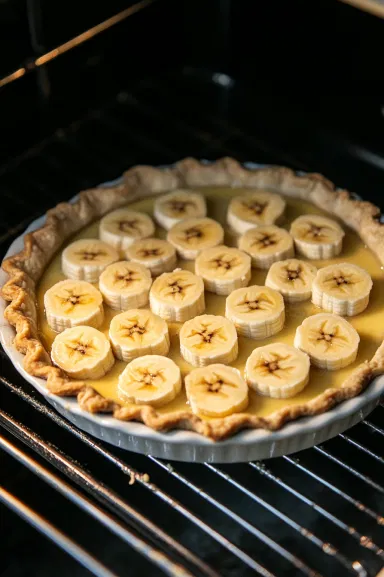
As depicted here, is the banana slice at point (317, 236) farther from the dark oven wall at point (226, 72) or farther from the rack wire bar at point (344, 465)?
the rack wire bar at point (344, 465)

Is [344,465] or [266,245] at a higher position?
[266,245]

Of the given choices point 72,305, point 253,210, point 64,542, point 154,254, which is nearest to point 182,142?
point 253,210

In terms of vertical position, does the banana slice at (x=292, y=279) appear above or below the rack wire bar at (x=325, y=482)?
above

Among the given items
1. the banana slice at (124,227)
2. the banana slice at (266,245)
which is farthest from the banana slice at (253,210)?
the banana slice at (124,227)

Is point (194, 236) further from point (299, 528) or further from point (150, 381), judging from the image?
point (299, 528)

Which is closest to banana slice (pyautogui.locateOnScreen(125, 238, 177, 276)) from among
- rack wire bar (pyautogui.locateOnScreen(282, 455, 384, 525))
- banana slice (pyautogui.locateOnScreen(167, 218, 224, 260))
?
banana slice (pyautogui.locateOnScreen(167, 218, 224, 260))

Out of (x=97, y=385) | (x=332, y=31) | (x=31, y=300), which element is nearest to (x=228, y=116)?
(x=332, y=31)

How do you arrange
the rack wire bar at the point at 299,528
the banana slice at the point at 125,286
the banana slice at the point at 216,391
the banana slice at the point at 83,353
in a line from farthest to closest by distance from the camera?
the banana slice at the point at 125,286 < the banana slice at the point at 83,353 < the banana slice at the point at 216,391 < the rack wire bar at the point at 299,528
